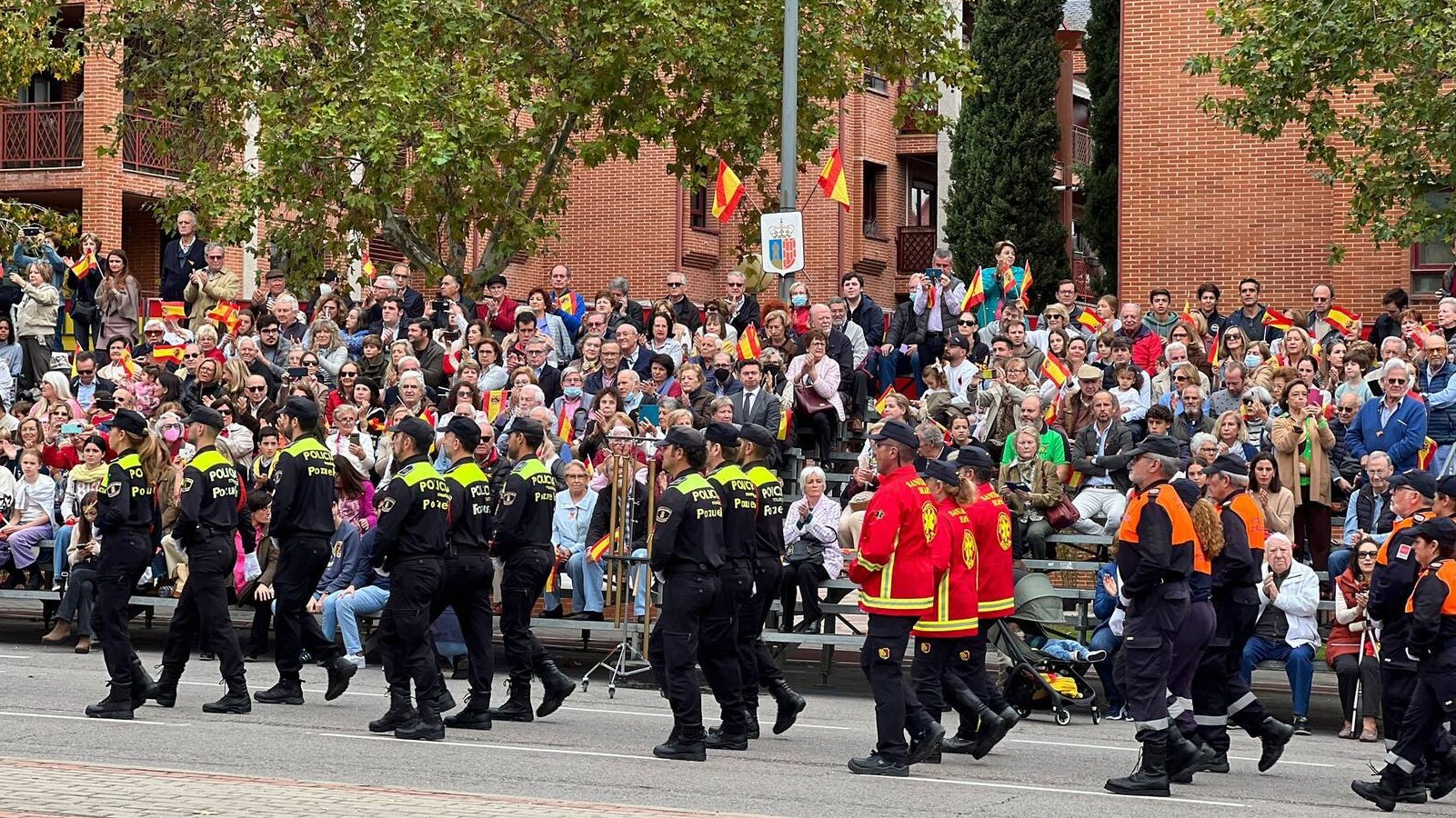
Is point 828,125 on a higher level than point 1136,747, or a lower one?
higher

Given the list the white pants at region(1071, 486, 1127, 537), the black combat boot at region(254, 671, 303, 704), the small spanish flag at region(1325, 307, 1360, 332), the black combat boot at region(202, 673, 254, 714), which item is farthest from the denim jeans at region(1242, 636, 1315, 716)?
the black combat boot at region(202, 673, 254, 714)

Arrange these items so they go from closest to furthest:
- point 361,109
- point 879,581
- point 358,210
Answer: point 879,581
point 361,109
point 358,210

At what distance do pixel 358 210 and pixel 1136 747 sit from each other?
48.6 ft

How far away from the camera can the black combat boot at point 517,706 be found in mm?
13766

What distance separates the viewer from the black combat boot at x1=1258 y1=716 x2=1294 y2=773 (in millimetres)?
12258

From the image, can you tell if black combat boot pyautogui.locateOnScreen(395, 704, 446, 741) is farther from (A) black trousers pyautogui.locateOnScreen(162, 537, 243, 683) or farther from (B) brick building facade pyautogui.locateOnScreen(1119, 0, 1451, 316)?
(B) brick building facade pyautogui.locateOnScreen(1119, 0, 1451, 316)

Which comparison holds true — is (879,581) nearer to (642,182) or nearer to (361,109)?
(361,109)

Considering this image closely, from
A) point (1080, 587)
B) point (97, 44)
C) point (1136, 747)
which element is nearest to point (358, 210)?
point (97, 44)

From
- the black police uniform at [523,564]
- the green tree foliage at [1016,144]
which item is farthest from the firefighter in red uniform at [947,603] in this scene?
the green tree foliage at [1016,144]

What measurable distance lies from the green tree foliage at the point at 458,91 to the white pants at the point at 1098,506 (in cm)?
921

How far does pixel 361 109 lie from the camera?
24.0 m

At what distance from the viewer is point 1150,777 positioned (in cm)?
1139

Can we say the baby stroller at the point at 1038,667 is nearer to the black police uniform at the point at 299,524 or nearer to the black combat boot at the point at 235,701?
the black police uniform at the point at 299,524

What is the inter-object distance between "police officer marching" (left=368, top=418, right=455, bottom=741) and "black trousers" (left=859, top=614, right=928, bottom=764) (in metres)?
2.85
